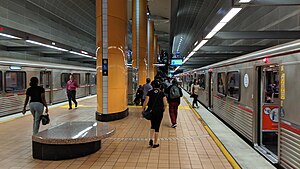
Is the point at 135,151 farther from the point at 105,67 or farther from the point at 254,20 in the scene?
the point at 254,20

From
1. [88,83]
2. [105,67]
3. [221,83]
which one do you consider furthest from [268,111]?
[88,83]

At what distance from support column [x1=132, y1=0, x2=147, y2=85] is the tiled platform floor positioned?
A: 10.3 m

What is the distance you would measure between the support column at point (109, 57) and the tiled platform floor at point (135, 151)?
1140 mm

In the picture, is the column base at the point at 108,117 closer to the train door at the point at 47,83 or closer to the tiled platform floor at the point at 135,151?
the tiled platform floor at the point at 135,151

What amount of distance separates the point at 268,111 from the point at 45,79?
10819 millimetres

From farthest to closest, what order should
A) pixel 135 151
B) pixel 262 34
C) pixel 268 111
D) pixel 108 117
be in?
pixel 262 34 → pixel 108 117 → pixel 268 111 → pixel 135 151

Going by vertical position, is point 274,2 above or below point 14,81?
above

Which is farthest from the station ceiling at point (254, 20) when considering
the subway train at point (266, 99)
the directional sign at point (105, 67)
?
the directional sign at point (105, 67)

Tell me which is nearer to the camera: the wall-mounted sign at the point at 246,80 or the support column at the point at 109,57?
the wall-mounted sign at the point at 246,80

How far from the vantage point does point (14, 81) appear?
32.4ft

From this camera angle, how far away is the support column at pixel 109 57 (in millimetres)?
7805

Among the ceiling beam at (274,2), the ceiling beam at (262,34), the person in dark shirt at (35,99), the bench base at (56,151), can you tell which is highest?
the ceiling beam at (262,34)

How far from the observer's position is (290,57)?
3.92 metres

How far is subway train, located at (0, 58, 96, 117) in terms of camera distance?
30.3ft
